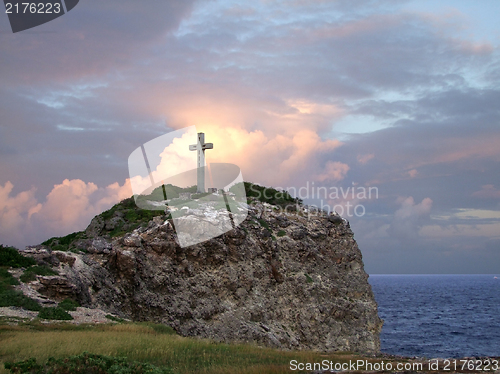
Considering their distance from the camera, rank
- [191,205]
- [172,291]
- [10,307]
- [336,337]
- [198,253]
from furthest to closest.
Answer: [336,337]
[191,205]
[198,253]
[172,291]
[10,307]

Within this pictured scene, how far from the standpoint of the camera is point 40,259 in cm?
2200

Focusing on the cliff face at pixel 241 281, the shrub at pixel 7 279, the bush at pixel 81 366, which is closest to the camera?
the bush at pixel 81 366

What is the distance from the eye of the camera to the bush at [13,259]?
2092 centimetres

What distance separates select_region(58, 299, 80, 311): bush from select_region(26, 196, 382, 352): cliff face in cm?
86

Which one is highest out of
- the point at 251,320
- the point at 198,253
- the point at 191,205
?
the point at 191,205

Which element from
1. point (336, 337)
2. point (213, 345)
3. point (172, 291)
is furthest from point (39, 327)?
point (336, 337)

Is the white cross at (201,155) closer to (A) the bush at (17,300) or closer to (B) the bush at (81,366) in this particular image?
(A) the bush at (17,300)

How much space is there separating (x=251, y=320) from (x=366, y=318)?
43.6 feet

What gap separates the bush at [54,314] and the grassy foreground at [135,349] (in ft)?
3.95

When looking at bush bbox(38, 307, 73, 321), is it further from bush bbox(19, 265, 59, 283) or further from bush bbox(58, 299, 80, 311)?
bush bbox(19, 265, 59, 283)

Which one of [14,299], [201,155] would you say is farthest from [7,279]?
[201,155]

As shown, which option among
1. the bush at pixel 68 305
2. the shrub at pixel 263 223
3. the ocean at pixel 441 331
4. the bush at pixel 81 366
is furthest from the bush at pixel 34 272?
the ocean at pixel 441 331

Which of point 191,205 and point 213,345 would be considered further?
point 191,205

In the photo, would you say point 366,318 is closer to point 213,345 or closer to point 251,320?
point 251,320
